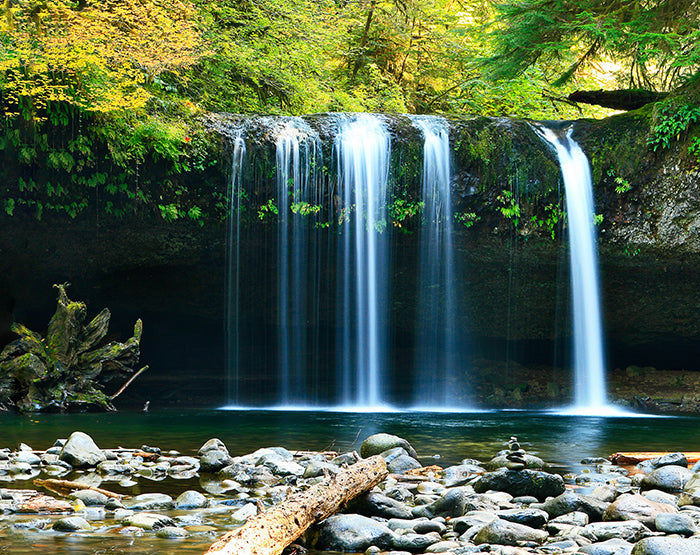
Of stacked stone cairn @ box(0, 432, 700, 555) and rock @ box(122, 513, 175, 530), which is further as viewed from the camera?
rock @ box(122, 513, 175, 530)

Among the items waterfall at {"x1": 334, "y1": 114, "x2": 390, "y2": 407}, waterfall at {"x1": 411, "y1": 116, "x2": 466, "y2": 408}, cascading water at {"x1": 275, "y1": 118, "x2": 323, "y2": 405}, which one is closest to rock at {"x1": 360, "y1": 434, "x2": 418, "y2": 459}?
waterfall at {"x1": 334, "y1": 114, "x2": 390, "y2": 407}

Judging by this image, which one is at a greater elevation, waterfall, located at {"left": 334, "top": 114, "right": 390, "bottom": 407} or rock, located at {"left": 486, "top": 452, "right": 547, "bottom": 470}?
waterfall, located at {"left": 334, "top": 114, "right": 390, "bottom": 407}

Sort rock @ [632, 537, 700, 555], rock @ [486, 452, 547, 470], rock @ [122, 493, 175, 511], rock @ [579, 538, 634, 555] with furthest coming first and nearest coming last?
1. rock @ [486, 452, 547, 470]
2. rock @ [122, 493, 175, 511]
3. rock @ [579, 538, 634, 555]
4. rock @ [632, 537, 700, 555]

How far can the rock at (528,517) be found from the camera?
387 cm

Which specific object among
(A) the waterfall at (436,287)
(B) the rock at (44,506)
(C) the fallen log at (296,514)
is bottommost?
(B) the rock at (44,506)

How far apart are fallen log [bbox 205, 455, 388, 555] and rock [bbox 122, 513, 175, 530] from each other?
85 cm

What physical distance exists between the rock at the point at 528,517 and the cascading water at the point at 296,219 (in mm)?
9333

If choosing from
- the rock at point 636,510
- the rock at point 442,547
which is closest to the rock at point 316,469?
the rock at point 442,547

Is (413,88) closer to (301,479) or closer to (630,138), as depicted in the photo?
(630,138)

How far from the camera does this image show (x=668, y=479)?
4941 millimetres

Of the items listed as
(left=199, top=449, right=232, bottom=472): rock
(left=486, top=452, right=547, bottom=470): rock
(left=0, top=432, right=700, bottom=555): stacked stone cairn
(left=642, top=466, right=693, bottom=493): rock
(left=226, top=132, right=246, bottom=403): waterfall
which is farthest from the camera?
(left=226, top=132, right=246, bottom=403): waterfall

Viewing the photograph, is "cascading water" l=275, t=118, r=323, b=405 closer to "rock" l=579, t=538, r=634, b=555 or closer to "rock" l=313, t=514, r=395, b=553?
"rock" l=313, t=514, r=395, b=553

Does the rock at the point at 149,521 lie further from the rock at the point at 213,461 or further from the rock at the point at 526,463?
the rock at the point at 526,463

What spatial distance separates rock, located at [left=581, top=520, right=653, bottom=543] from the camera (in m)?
3.56
